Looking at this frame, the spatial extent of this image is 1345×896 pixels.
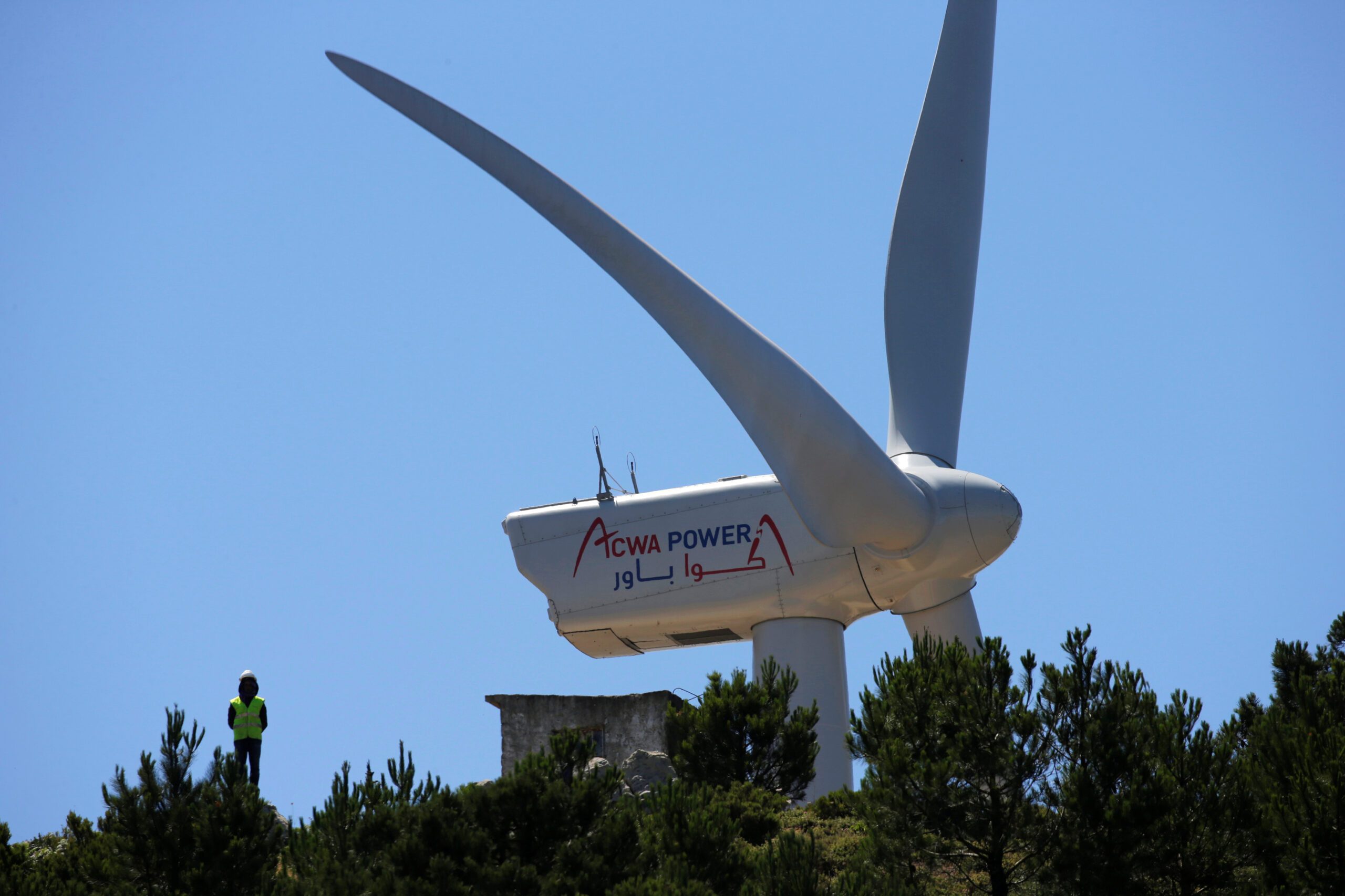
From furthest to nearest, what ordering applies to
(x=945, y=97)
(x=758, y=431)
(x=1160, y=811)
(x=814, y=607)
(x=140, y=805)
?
(x=945, y=97)
(x=814, y=607)
(x=758, y=431)
(x=140, y=805)
(x=1160, y=811)

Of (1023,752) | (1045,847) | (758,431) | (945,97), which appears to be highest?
(945,97)

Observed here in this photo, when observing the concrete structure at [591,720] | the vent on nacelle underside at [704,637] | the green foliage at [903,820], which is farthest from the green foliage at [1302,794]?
the concrete structure at [591,720]

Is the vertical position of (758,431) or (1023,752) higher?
(758,431)

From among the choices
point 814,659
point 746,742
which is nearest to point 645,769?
point 746,742

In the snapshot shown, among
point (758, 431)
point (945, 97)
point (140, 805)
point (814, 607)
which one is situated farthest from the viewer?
point (945, 97)

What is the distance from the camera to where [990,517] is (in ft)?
77.0

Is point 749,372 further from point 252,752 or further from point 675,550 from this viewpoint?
point 252,752

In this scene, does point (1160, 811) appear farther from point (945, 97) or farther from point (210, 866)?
point (945, 97)

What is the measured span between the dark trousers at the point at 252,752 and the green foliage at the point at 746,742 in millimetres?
5803

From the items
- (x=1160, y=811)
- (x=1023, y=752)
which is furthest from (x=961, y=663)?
(x=1160, y=811)

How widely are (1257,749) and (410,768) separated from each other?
31.2ft

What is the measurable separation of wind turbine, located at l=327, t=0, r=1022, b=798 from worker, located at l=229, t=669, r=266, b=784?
6.64 meters

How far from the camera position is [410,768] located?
16047 mm

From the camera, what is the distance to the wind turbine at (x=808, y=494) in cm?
2122
